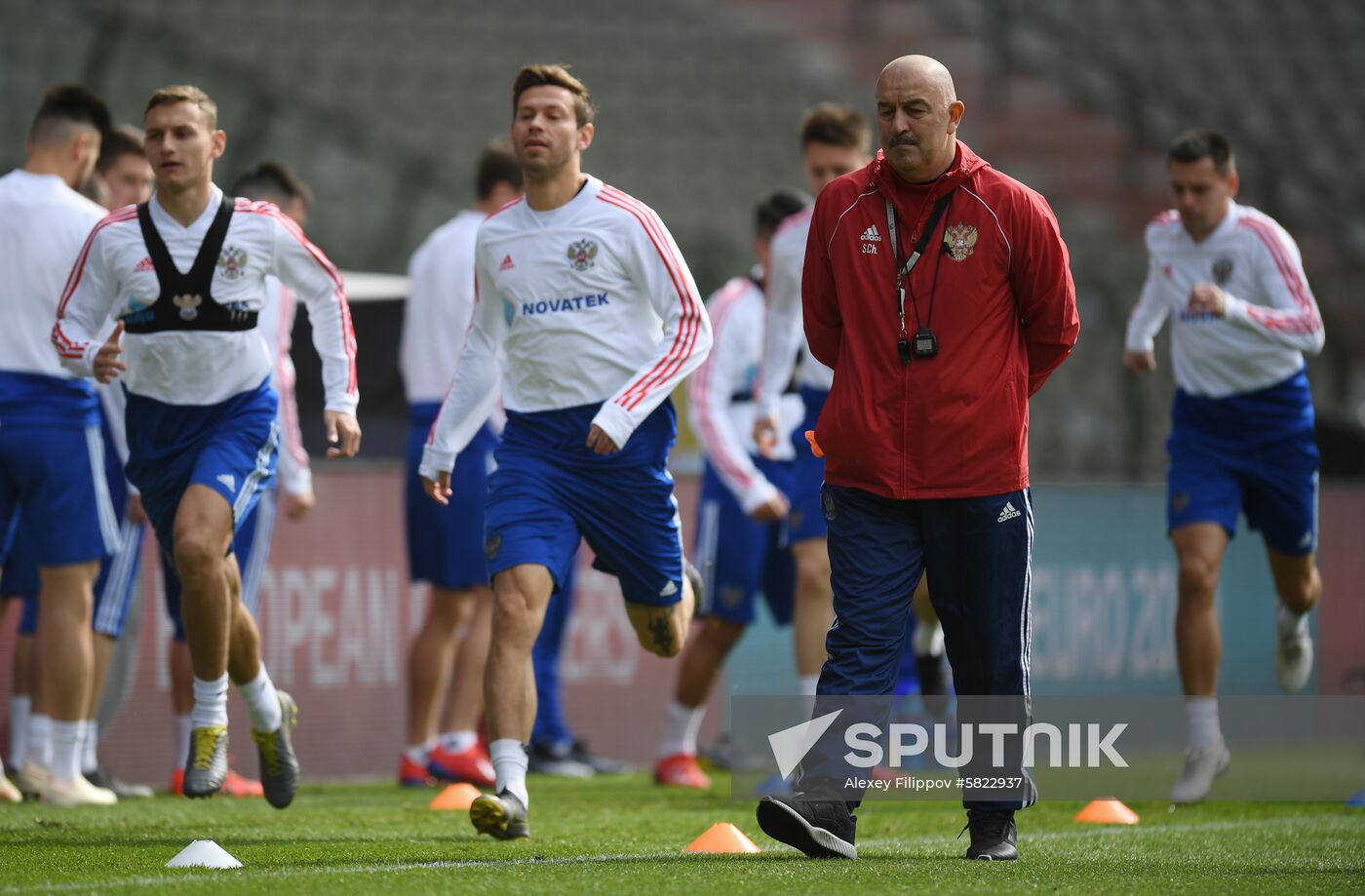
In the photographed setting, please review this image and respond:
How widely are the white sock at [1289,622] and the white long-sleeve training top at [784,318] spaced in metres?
2.23

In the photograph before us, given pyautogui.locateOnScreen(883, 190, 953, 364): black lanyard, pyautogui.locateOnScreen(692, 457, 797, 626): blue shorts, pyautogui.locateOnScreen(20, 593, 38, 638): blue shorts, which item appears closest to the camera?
pyautogui.locateOnScreen(883, 190, 953, 364): black lanyard

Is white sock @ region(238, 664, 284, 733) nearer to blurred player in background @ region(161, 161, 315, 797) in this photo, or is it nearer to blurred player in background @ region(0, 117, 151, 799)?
blurred player in background @ region(161, 161, 315, 797)

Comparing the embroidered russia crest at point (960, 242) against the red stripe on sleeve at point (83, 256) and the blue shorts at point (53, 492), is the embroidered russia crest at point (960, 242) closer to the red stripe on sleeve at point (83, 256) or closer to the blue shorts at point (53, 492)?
the red stripe on sleeve at point (83, 256)

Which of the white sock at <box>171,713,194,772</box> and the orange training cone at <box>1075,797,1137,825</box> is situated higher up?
the orange training cone at <box>1075,797,1137,825</box>

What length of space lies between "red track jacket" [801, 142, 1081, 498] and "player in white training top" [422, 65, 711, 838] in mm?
1084

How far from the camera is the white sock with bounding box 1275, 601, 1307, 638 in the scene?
328 inches

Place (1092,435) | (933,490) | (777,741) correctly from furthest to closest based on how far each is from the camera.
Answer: (1092,435), (777,741), (933,490)

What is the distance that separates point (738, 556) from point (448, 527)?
1.38m

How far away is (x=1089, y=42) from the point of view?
21.0 meters

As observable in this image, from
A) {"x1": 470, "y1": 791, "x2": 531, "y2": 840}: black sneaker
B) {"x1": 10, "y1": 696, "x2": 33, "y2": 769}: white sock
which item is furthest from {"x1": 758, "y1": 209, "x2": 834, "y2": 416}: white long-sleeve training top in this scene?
{"x1": 10, "y1": 696, "x2": 33, "y2": 769}: white sock

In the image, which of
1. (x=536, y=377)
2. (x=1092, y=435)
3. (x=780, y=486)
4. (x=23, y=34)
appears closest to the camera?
(x=536, y=377)

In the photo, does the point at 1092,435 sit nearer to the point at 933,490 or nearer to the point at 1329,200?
the point at 1329,200

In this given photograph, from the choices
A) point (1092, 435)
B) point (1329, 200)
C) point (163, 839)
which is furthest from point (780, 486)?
point (1329, 200)

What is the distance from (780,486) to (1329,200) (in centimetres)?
1303
